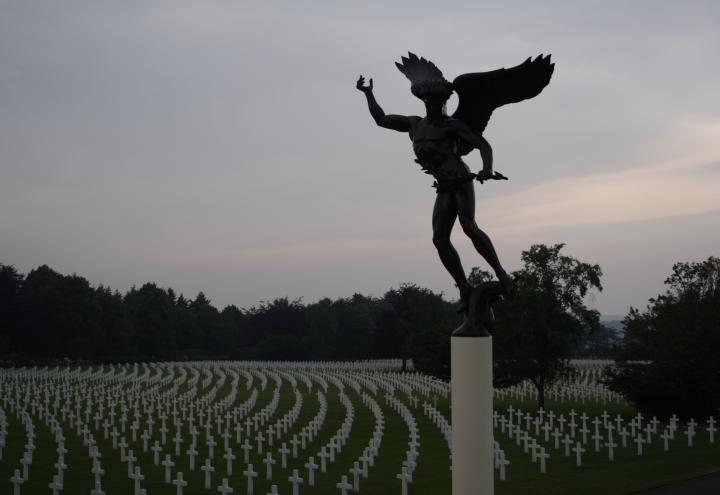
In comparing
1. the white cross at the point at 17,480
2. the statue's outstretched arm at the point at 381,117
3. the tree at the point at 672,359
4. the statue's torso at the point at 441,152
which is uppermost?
the statue's outstretched arm at the point at 381,117

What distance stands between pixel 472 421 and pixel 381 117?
10.6 ft

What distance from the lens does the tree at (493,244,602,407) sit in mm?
34281

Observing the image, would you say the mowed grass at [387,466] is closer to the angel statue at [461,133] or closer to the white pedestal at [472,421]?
the white pedestal at [472,421]

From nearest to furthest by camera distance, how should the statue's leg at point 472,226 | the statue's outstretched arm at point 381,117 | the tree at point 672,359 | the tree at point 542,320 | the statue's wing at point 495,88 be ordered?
the statue's wing at point 495,88 → the statue's leg at point 472,226 → the statue's outstretched arm at point 381,117 → the tree at point 672,359 → the tree at point 542,320

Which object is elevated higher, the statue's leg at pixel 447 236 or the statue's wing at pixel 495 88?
the statue's wing at pixel 495 88

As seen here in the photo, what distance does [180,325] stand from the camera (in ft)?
305

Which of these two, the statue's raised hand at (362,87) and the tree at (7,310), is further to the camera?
the tree at (7,310)

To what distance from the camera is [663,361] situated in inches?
1124

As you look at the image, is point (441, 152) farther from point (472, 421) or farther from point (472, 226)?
point (472, 421)

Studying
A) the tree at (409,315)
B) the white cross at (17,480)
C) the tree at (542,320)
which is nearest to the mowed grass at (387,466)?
the white cross at (17,480)

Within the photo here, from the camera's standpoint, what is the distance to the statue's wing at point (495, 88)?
698cm

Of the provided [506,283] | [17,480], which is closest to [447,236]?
[506,283]

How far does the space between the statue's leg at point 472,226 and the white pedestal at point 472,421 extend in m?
0.79

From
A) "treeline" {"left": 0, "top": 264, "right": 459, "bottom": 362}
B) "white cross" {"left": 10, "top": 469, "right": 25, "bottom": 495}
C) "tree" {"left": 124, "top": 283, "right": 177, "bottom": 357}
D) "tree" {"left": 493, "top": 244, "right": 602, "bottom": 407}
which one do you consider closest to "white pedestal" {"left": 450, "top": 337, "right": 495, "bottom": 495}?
"white cross" {"left": 10, "top": 469, "right": 25, "bottom": 495}
